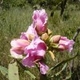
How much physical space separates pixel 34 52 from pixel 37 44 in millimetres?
21

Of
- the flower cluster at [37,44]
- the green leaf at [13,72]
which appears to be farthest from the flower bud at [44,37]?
the green leaf at [13,72]

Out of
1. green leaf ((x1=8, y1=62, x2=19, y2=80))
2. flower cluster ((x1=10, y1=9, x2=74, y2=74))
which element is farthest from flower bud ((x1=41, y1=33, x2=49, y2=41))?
green leaf ((x1=8, y1=62, x2=19, y2=80))

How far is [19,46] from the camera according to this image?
2.48 ft

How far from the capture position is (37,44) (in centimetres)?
73

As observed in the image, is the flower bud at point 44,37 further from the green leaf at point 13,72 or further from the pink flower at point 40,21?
the green leaf at point 13,72

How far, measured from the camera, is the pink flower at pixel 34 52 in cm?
72

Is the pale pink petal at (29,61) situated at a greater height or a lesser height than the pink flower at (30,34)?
lesser

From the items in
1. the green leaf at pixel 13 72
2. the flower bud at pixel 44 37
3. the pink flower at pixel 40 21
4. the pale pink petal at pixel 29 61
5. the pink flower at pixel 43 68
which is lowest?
the green leaf at pixel 13 72

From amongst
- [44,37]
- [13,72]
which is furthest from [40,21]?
[13,72]

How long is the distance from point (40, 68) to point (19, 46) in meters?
0.08

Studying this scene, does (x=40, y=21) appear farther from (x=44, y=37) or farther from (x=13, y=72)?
(x=13, y=72)

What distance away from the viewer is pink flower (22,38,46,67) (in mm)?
724

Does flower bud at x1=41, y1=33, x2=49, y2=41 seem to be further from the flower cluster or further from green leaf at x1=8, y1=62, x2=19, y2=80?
green leaf at x1=8, y1=62, x2=19, y2=80

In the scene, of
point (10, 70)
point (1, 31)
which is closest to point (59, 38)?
point (10, 70)
